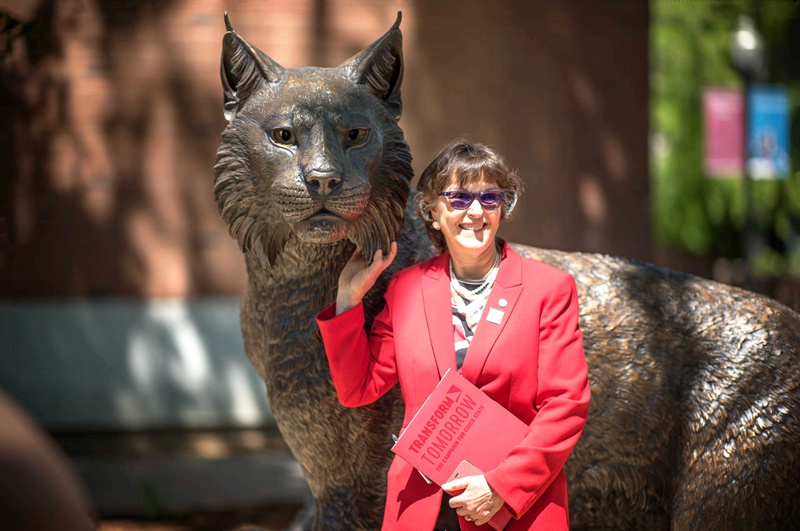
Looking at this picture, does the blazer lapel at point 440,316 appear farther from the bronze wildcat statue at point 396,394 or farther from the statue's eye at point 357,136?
the statue's eye at point 357,136

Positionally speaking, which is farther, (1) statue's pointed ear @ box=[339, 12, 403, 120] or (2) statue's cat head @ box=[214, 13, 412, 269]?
(1) statue's pointed ear @ box=[339, 12, 403, 120]

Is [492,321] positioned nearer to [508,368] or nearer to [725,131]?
[508,368]

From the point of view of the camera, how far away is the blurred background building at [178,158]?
6.84 metres

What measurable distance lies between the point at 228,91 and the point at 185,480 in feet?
12.8

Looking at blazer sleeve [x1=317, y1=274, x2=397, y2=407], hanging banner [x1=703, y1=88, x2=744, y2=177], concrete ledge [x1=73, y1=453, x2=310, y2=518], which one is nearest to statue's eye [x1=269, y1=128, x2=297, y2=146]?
blazer sleeve [x1=317, y1=274, x2=397, y2=407]

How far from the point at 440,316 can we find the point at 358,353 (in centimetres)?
27

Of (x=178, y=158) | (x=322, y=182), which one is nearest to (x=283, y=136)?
(x=322, y=182)

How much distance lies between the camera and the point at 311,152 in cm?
235

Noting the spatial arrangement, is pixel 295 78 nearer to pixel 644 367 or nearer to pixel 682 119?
pixel 644 367

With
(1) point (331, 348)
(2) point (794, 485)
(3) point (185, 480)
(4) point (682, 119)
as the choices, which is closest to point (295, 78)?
→ (1) point (331, 348)

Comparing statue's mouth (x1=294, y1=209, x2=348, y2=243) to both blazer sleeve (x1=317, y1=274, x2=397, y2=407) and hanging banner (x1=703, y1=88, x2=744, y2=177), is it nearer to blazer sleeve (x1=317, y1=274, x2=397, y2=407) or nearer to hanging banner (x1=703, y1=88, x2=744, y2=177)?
blazer sleeve (x1=317, y1=274, x2=397, y2=407)

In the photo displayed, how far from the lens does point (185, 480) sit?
5703mm

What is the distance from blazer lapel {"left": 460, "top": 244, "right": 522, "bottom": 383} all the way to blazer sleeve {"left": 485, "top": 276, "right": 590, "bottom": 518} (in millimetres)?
104

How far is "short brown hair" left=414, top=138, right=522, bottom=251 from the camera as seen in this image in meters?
2.33
